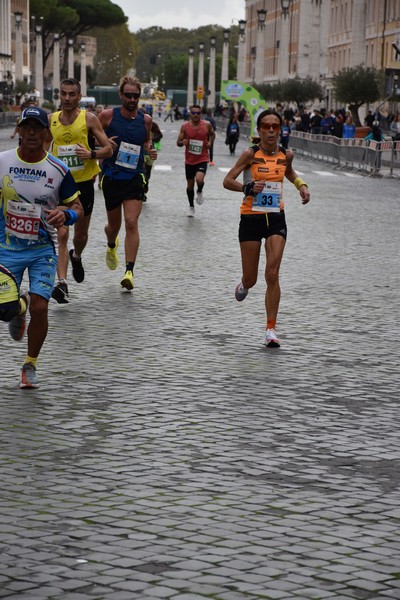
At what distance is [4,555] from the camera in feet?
16.4

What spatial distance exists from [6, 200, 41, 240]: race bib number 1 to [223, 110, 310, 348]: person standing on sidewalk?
2.32m

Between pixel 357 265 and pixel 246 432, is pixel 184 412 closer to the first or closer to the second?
pixel 246 432

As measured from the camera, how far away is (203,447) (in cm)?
683

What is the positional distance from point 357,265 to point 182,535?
10.4 metres

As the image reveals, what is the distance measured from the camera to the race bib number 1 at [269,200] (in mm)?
10352

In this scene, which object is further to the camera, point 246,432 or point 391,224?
point 391,224

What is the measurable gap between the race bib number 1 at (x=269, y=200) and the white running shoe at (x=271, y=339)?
874 millimetres

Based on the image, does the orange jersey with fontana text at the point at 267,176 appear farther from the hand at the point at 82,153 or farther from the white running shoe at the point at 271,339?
the hand at the point at 82,153

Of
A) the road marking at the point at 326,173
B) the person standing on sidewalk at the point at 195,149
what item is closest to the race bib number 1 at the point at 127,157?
the person standing on sidewalk at the point at 195,149

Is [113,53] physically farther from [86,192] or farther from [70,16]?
[86,192]

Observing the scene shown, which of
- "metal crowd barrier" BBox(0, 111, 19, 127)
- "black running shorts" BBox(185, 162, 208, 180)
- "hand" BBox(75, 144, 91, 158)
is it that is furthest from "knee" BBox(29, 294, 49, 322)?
"metal crowd barrier" BBox(0, 111, 19, 127)

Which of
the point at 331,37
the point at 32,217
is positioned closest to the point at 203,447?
the point at 32,217

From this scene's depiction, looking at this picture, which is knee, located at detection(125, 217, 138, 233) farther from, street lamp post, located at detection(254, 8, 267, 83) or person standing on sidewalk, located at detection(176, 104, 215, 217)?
street lamp post, located at detection(254, 8, 267, 83)

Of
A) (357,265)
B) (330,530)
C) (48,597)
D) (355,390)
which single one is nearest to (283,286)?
(357,265)
